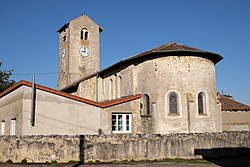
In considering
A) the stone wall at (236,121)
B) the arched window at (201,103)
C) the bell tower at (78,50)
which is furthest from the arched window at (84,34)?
the arched window at (201,103)

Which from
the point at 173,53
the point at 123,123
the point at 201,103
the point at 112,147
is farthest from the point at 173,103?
the point at 112,147

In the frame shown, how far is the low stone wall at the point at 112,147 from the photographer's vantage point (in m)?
13.0

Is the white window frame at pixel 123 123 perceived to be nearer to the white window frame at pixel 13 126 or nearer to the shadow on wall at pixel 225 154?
the shadow on wall at pixel 225 154

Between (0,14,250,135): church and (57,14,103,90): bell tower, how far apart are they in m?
13.4

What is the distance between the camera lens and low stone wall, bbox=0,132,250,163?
42.5 ft

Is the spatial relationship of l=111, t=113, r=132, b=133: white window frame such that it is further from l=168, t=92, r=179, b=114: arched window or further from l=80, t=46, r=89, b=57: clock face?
l=80, t=46, r=89, b=57: clock face

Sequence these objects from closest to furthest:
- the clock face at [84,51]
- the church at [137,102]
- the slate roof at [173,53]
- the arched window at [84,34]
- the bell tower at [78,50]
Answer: the church at [137,102] → the slate roof at [173,53] → the bell tower at [78,50] → the clock face at [84,51] → the arched window at [84,34]

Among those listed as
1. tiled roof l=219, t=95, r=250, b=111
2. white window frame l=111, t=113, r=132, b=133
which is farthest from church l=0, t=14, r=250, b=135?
tiled roof l=219, t=95, r=250, b=111

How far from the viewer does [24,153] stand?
1292cm

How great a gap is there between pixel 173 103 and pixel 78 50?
24298mm

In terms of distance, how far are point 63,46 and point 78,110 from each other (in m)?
28.3

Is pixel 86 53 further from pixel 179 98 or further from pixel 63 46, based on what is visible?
pixel 179 98

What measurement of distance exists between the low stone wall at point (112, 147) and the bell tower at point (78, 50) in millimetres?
27741

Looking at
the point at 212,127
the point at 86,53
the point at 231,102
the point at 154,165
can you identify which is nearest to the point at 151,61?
the point at 212,127
